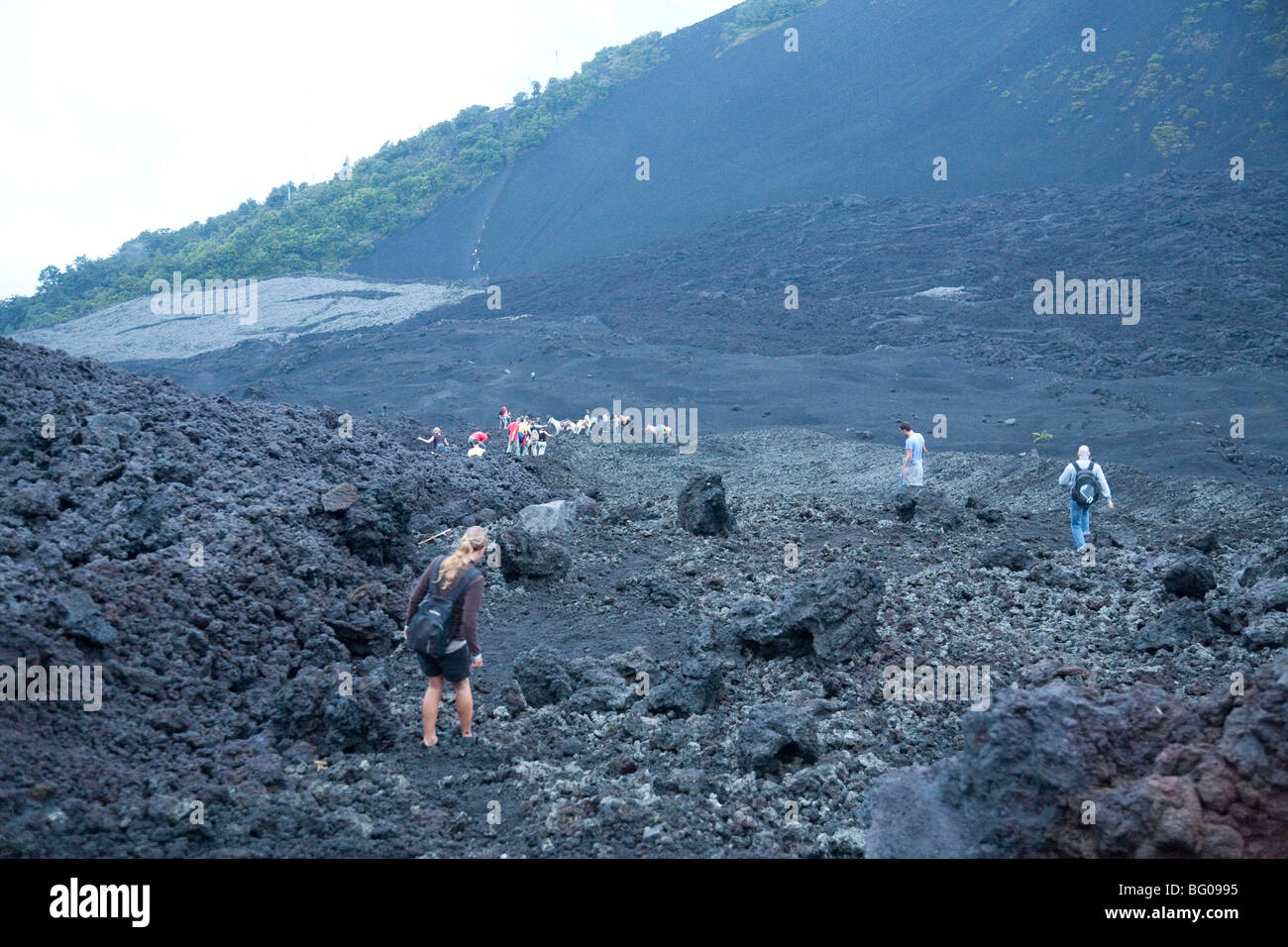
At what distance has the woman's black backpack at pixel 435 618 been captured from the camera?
620 centimetres

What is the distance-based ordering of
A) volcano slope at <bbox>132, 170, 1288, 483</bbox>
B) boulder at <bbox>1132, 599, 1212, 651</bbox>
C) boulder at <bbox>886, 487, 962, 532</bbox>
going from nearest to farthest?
boulder at <bbox>1132, 599, 1212, 651</bbox>, boulder at <bbox>886, 487, 962, 532</bbox>, volcano slope at <bbox>132, 170, 1288, 483</bbox>

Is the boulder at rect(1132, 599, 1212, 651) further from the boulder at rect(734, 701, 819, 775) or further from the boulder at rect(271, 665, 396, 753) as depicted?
the boulder at rect(271, 665, 396, 753)

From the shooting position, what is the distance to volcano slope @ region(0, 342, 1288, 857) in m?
4.78

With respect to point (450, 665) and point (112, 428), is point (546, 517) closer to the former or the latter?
point (112, 428)

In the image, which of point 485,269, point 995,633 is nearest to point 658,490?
point 995,633

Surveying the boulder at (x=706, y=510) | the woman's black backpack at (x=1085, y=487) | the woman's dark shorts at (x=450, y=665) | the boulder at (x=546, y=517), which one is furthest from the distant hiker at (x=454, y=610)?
the woman's black backpack at (x=1085, y=487)

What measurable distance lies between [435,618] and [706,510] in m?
7.17

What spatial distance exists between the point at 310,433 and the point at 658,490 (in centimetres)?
790

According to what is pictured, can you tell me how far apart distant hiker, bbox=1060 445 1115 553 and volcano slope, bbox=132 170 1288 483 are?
6.76 meters

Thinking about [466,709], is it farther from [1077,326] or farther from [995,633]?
[1077,326]

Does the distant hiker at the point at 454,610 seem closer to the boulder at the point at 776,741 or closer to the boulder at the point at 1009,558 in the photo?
the boulder at the point at 776,741

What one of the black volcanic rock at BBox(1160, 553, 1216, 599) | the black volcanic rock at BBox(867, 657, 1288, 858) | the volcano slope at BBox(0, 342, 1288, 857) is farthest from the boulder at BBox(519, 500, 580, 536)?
the black volcanic rock at BBox(867, 657, 1288, 858)

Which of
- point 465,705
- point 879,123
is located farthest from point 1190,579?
point 879,123

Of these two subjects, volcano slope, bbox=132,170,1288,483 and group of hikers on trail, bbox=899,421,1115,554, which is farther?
volcano slope, bbox=132,170,1288,483
